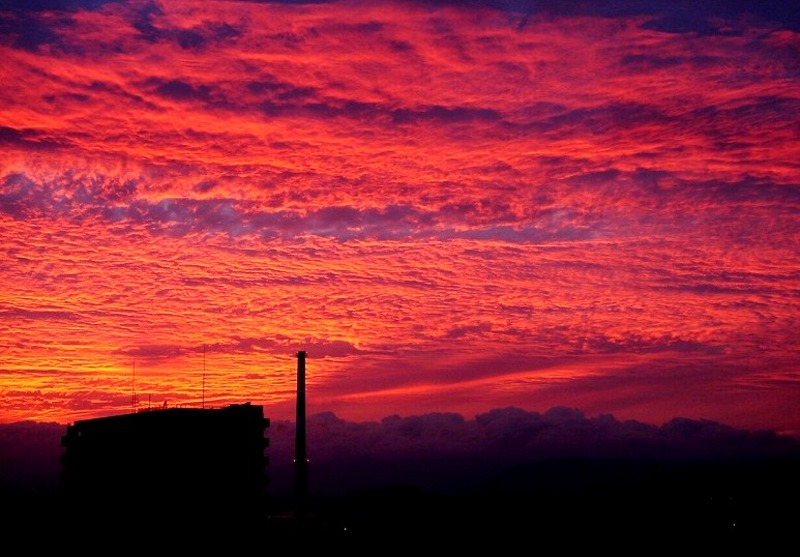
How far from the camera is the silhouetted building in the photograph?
5212 cm

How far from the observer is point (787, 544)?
63.0 metres

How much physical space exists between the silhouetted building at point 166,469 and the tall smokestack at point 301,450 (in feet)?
13.8

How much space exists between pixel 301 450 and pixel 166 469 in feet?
37.8

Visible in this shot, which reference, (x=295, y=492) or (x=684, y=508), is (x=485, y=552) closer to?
(x=295, y=492)

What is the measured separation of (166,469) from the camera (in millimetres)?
52594

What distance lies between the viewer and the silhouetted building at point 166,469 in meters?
52.1

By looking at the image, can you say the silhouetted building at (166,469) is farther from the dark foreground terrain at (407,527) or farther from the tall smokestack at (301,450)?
the tall smokestack at (301,450)

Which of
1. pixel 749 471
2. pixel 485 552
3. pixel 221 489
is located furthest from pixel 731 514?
pixel 749 471

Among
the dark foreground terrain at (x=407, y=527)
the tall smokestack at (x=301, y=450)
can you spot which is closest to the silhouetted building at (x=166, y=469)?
the dark foreground terrain at (x=407, y=527)

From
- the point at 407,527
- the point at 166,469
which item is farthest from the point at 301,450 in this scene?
the point at 407,527

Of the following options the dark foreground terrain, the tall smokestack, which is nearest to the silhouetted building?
the dark foreground terrain

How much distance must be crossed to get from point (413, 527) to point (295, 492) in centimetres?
3173

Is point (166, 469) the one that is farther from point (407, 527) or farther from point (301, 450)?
point (407, 527)

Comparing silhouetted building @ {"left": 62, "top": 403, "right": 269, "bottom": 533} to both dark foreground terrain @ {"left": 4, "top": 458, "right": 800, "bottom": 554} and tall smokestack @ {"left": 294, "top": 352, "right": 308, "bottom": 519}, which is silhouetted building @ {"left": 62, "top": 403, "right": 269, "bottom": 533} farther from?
tall smokestack @ {"left": 294, "top": 352, "right": 308, "bottom": 519}
